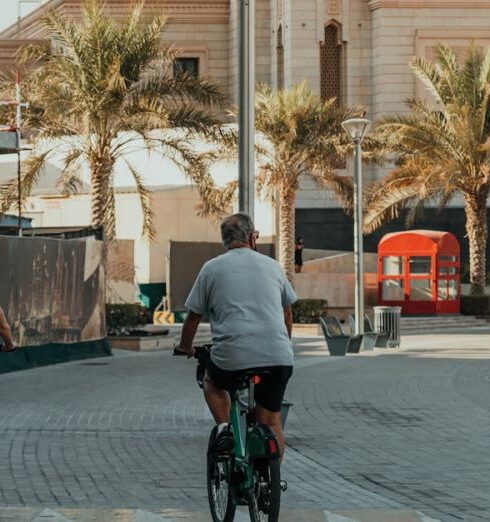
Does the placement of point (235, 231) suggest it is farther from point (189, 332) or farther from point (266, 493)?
point (266, 493)

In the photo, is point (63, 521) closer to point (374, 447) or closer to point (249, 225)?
point (249, 225)

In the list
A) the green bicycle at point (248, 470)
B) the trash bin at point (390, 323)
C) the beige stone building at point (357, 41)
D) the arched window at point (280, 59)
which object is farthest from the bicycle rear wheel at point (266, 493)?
the arched window at point (280, 59)

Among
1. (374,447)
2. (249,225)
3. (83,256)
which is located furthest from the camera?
(83,256)

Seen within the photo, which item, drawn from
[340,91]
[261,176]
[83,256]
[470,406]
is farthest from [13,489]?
[340,91]

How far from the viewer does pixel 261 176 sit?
1681 inches

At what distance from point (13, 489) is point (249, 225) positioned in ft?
9.08

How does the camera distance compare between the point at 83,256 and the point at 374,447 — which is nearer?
the point at 374,447

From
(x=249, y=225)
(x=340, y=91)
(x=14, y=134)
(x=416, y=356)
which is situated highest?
(x=340, y=91)

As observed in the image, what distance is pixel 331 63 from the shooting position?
205 ft

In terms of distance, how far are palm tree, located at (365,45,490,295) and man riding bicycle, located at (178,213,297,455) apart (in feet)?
115

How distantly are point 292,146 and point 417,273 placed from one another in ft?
20.6

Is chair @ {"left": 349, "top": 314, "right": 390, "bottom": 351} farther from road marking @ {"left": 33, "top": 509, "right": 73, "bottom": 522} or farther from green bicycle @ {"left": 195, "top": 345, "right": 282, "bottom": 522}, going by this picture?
green bicycle @ {"left": 195, "top": 345, "right": 282, "bottom": 522}

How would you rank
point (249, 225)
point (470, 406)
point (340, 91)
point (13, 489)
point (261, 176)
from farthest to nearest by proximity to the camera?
point (340, 91)
point (261, 176)
point (470, 406)
point (13, 489)
point (249, 225)

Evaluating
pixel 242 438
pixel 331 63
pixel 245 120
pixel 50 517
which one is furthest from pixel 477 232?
pixel 242 438
